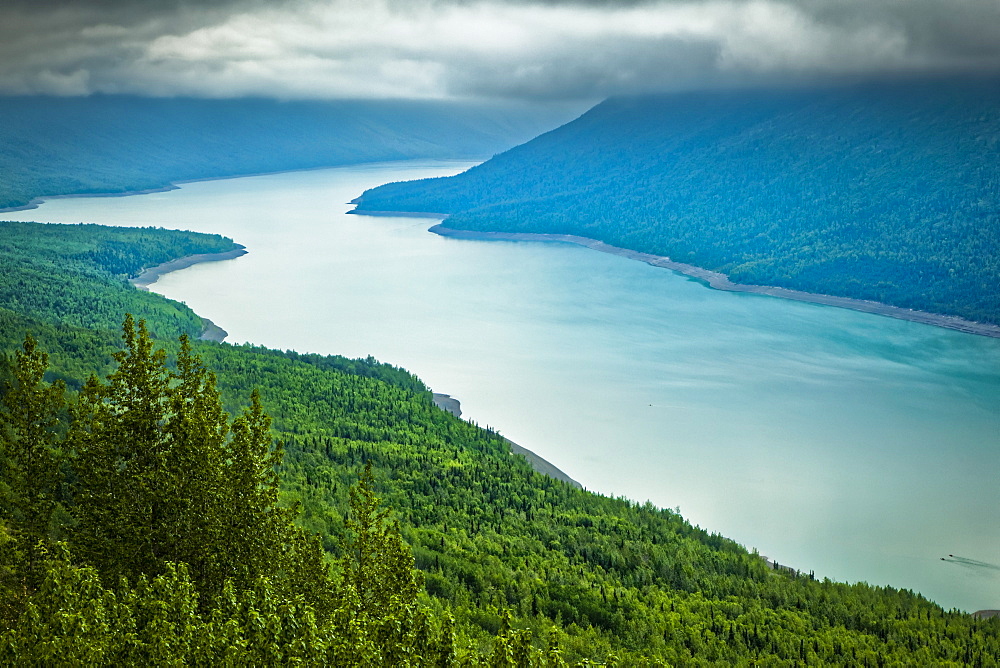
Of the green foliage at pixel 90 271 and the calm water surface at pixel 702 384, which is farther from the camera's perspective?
the green foliage at pixel 90 271

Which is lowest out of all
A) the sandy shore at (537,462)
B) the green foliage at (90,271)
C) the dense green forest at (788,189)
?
the sandy shore at (537,462)

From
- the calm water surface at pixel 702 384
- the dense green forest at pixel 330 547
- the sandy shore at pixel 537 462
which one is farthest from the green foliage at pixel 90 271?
the sandy shore at pixel 537 462

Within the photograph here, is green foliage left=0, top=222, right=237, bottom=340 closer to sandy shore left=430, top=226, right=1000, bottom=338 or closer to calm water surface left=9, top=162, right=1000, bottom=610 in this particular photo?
calm water surface left=9, top=162, right=1000, bottom=610

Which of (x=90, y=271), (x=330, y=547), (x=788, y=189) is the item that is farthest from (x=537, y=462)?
(x=788, y=189)

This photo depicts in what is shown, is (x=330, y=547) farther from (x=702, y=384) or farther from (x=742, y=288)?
(x=742, y=288)

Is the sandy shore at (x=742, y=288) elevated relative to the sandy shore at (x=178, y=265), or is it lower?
elevated

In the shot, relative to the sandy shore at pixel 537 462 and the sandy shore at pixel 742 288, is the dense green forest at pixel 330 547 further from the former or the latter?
the sandy shore at pixel 742 288

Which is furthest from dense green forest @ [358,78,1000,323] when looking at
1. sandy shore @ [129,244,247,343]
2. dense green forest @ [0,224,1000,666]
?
dense green forest @ [0,224,1000,666]
